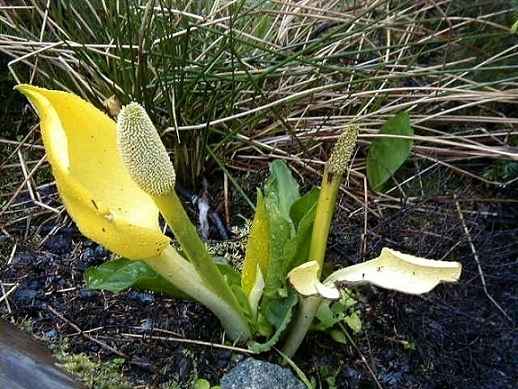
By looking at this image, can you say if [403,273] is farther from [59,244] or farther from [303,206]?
[59,244]

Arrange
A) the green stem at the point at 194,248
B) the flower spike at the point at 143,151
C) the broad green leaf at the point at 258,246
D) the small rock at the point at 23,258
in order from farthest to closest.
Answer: the small rock at the point at 23,258 → the broad green leaf at the point at 258,246 → the green stem at the point at 194,248 → the flower spike at the point at 143,151

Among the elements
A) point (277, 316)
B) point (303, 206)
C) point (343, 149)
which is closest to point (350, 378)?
point (277, 316)

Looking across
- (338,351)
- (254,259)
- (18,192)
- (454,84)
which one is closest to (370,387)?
(338,351)

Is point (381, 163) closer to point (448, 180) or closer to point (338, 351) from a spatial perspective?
point (448, 180)

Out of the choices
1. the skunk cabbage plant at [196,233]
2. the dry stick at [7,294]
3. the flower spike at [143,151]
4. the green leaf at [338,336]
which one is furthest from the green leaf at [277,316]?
the dry stick at [7,294]

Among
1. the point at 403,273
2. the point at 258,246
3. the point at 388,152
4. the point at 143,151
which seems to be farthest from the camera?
the point at 388,152

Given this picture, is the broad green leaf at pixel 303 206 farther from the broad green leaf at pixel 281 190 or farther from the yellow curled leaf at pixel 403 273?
the yellow curled leaf at pixel 403 273

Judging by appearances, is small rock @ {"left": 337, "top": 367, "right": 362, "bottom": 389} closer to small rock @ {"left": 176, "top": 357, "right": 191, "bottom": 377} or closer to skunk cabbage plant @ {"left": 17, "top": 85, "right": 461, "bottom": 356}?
skunk cabbage plant @ {"left": 17, "top": 85, "right": 461, "bottom": 356}
